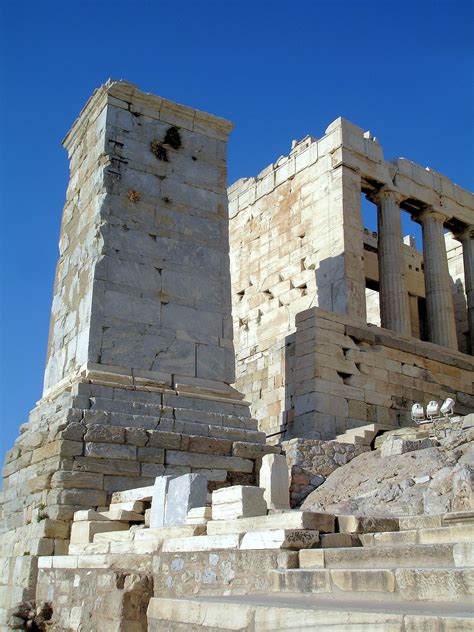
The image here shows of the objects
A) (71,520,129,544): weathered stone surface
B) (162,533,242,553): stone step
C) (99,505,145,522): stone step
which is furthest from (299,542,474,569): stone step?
(71,520,129,544): weathered stone surface

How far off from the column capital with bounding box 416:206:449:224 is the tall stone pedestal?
9716 millimetres

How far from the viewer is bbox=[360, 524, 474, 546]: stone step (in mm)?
5461

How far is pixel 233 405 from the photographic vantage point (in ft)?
37.9

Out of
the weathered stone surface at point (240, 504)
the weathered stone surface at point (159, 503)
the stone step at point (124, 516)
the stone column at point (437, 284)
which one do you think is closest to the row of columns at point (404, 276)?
the stone column at point (437, 284)

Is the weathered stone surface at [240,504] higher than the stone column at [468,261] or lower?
lower

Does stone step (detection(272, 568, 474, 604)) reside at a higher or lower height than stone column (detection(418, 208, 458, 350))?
lower

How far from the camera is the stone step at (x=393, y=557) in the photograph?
193 inches

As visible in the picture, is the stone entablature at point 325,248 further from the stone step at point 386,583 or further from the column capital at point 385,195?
the stone step at point 386,583

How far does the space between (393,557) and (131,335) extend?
21.8ft

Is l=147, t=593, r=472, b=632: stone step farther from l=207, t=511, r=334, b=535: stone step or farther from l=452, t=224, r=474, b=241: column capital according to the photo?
l=452, t=224, r=474, b=241: column capital

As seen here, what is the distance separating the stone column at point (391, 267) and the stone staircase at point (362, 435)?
4.81 metres

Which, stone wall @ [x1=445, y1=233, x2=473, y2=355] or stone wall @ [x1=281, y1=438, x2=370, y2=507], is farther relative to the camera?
stone wall @ [x1=445, y1=233, x2=473, y2=355]

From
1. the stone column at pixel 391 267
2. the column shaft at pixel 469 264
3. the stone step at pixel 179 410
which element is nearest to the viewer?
the stone step at pixel 179 410

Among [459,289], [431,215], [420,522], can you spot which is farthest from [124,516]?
[459,289]
